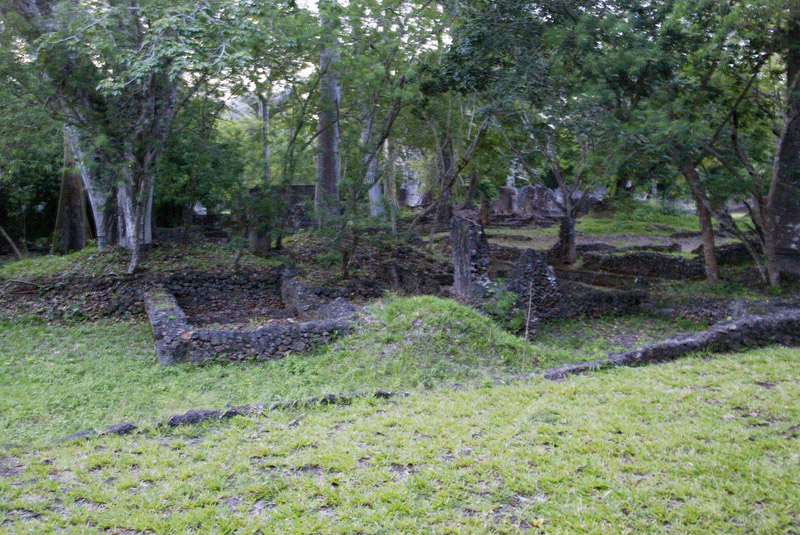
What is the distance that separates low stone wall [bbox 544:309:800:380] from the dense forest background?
3.31 metres

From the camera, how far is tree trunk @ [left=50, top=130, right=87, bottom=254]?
49.3 ft

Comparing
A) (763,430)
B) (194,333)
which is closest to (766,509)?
(763,430)

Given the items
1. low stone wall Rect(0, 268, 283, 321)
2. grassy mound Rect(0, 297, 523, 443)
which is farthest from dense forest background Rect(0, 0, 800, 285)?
grassy mound Rect(0, 297, 523, 443)

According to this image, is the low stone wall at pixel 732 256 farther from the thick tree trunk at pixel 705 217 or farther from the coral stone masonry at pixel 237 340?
the coral stone masonry at pixel 237 340

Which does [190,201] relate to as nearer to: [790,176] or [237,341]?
[237,341]

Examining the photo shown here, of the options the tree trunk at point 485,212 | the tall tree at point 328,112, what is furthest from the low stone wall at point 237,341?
the tree trunk at point 485,212

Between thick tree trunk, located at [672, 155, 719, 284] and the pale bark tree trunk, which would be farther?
the pale bark tree trunk

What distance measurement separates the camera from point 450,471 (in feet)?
12.7

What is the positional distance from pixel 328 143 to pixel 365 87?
2.56m

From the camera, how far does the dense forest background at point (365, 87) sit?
9328mm

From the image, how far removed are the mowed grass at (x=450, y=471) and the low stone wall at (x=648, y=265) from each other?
8.46 m

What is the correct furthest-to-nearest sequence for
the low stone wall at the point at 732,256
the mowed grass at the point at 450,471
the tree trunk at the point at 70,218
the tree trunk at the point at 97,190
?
1. the tree trunk at the point at 70,218
2. the low stone wall at the point at 732,256
3. the tree trunk at the point at 97,190
4. the mowed grass at the point at 450,471

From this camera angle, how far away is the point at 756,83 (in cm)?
1062

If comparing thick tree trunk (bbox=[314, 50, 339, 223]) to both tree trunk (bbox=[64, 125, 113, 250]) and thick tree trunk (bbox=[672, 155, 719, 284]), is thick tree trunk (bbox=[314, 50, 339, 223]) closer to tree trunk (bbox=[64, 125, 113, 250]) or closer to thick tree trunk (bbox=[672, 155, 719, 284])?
tree trunk (bbox=[64, 125, 113, 250])
